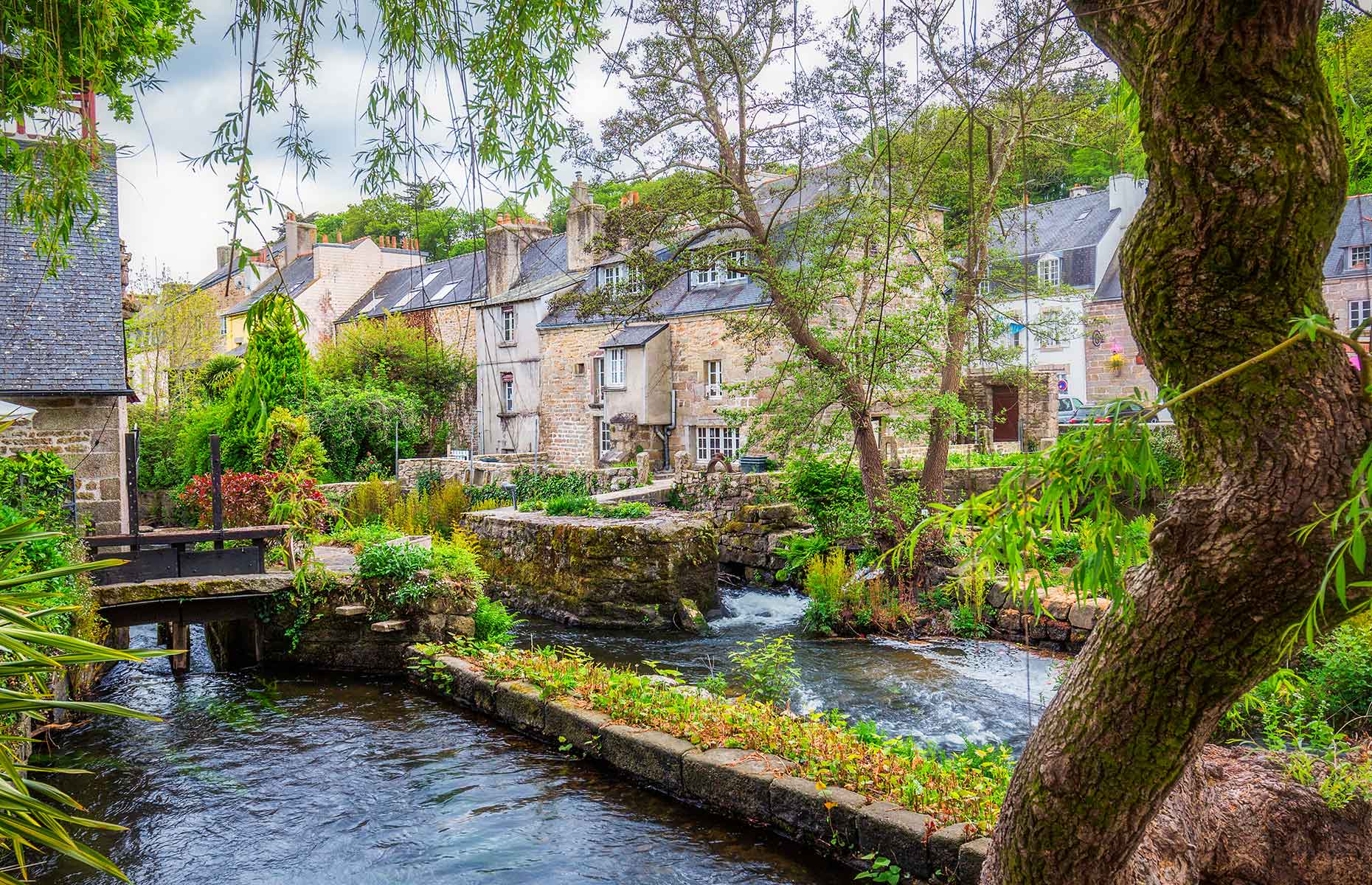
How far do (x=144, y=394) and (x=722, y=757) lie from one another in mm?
28230

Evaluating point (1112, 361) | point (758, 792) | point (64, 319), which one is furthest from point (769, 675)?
point (1112, 361)

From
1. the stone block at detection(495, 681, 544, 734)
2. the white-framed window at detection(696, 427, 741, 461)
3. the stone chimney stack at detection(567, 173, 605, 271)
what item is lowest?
the stone block at detection(495, 681, 544, 734)

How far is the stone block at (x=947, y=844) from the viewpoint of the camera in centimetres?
465

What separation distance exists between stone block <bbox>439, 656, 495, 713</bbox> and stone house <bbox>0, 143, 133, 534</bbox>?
20.7ft

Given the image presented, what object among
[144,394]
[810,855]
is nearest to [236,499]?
[810,855]

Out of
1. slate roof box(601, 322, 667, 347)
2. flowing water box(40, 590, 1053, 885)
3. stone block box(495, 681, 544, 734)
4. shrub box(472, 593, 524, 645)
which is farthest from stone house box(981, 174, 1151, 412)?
stone block box(495, 681, 544, 734)

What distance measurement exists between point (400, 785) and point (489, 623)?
145 inches

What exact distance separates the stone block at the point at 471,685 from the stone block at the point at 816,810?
3466 mm

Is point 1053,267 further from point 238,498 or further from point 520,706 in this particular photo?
point 520,706

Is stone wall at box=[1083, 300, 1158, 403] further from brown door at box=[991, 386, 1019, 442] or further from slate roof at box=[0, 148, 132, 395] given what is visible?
slate roof at box=[0, 148, 132, 395]

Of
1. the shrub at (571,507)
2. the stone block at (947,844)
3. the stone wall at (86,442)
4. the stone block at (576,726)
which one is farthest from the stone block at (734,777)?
the stone wall at (86,442)

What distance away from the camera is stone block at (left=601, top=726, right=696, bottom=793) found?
21.1 feet

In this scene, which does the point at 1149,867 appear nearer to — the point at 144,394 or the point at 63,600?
the point at 63,600

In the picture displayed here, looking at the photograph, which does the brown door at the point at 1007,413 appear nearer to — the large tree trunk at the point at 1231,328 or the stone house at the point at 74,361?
the stone house at the point at 74,361
